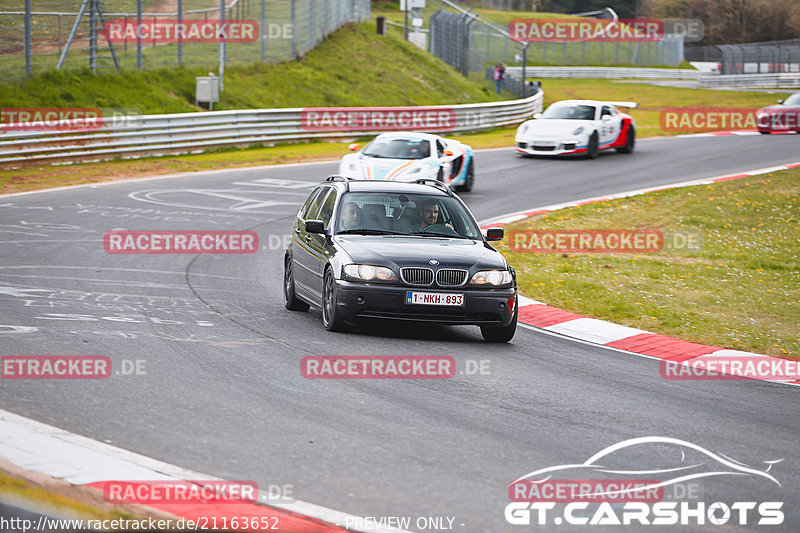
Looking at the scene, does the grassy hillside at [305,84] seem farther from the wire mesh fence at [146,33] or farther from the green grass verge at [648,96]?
the green grass verge at [648,96]

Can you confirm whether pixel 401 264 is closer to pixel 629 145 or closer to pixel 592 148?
pixel 592 148

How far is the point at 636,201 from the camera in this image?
69.1 ft

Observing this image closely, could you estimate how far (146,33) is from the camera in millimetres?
31312

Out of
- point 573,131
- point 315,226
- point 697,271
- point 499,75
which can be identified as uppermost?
point 315,226

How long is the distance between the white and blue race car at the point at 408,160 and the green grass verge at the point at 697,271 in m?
2.63

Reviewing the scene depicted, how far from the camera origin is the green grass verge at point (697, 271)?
37.6 ft

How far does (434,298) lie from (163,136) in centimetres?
1953

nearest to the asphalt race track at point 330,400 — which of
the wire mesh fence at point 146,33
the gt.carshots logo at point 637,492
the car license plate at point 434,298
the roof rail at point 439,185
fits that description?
the gt.carshots logo at point 637,492

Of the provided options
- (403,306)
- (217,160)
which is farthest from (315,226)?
(217,160)

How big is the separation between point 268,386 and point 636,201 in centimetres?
1473

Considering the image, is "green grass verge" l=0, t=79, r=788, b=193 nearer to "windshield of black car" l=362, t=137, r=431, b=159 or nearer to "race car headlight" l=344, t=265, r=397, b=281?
"windshield of black car" l=362, t=137, r=431, b=159

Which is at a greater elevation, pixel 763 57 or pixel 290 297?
pixel 763 57

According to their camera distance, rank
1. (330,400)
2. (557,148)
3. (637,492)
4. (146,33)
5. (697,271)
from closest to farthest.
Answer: (637,492) → (330,400) → (697,271) → (557,148) → (146,33)

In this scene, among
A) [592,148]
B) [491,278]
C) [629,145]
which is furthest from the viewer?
[629,145]
